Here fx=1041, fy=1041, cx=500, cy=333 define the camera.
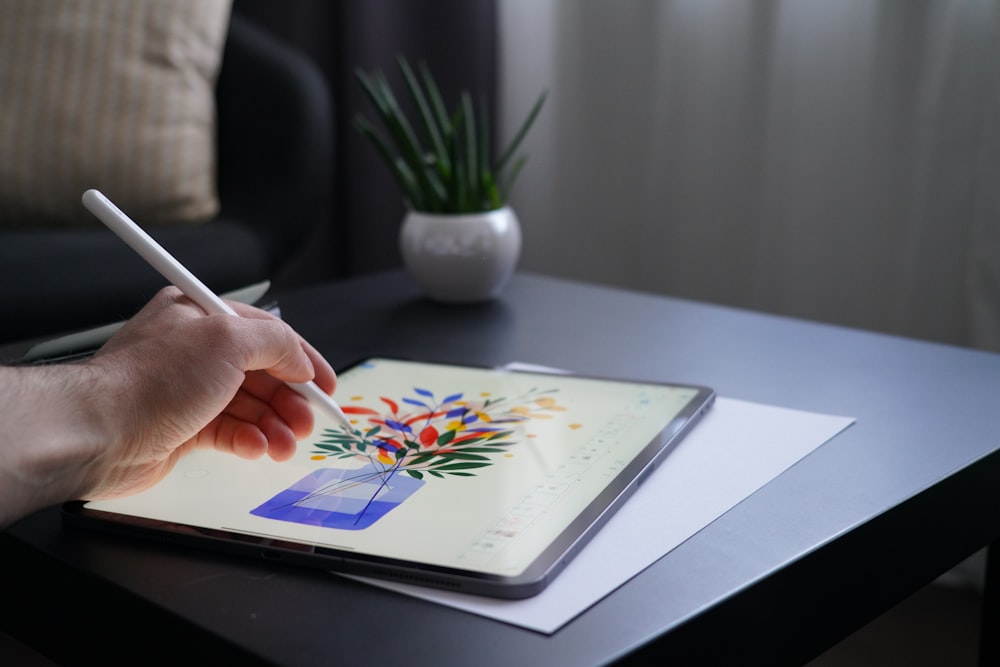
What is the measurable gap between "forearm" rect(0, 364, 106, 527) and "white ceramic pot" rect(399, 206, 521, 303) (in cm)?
61

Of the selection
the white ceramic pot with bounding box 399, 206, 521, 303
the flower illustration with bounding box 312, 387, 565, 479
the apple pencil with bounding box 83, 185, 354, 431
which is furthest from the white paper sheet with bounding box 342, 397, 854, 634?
the white ceramic pot with bounding box 399, 206, 521, 303

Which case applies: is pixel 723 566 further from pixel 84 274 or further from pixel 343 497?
pixel 84 274

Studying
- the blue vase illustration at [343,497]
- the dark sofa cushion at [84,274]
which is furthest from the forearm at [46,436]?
the dark sofa cushion at [84,274]

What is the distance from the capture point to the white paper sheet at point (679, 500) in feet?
1.82

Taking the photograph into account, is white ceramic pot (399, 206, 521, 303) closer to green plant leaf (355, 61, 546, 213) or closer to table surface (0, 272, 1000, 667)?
green plant leaf (355, 61, 546, 213)

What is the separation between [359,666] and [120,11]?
1.57 meters

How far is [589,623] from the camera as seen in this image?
0.54 metres

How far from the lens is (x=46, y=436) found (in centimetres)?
59

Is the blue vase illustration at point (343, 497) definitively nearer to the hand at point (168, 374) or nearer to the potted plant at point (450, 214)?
the hand at point (168, 374)

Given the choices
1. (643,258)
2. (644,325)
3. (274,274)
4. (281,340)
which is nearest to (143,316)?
(281,340)

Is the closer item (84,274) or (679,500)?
(679,500)

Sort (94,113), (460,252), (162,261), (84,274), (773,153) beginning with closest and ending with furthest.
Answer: (162,261)
(460,252)
(84,274)
(94,113)
(773,153)

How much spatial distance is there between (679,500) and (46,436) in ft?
1.28

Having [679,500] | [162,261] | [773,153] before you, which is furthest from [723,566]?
[773,153]
